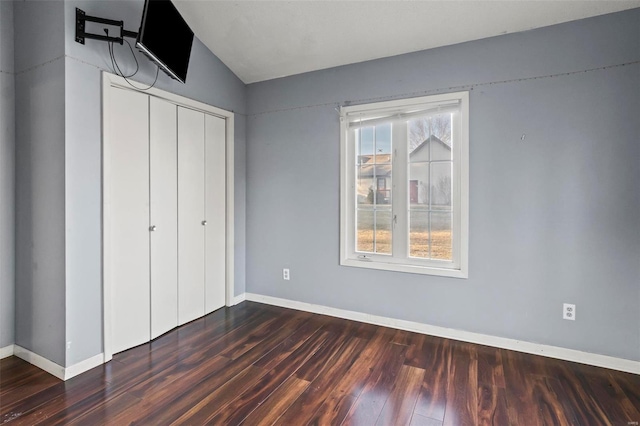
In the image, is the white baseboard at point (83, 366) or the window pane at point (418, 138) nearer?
the white baseboard at point (83, 366)

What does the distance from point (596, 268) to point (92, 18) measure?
3962mm

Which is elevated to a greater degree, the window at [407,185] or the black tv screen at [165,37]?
the black tv screen at [165,37]

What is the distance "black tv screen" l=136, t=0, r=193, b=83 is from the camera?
6.66ft

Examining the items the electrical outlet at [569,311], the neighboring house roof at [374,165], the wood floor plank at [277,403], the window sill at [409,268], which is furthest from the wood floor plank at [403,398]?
the neighboring house roof at [374,165]

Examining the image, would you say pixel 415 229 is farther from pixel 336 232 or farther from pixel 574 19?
pixel 574 19

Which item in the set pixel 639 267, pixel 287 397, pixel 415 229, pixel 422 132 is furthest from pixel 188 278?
pixel 639 267

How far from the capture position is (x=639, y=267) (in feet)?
7.43

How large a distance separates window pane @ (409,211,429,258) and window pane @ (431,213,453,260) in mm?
53

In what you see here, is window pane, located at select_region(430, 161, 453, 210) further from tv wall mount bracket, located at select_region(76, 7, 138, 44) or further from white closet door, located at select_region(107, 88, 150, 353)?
tv wall mount bracket, located at select_region(76, 7, 138, 44)

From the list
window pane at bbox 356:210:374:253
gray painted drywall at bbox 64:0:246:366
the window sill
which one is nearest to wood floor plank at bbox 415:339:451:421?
the window sill

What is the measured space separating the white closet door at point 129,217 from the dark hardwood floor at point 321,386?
23 centimetres

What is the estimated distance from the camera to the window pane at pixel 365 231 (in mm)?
3232

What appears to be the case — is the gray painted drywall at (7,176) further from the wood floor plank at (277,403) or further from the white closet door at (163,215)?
the wood floor plank at (277,403)

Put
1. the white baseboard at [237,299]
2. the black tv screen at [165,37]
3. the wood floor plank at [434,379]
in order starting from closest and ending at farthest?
the wood floor plank at [434,379]
the black tv screen at [165,37]
the white baseboard at [237,299]
